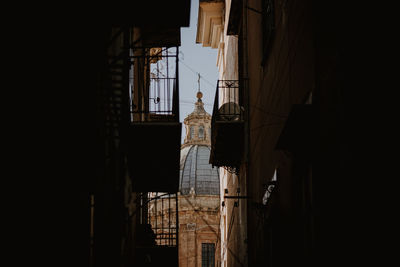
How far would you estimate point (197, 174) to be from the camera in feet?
216

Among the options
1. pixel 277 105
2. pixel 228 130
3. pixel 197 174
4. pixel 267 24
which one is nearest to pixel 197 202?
pixel 197 174

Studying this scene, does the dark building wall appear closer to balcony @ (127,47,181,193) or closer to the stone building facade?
balcony @ (127,47,181,193)

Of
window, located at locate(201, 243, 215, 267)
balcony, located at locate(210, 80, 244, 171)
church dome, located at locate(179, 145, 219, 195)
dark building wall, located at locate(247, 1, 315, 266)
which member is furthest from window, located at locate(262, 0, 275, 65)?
church dome, located at locate(179, 145, 219, 195)

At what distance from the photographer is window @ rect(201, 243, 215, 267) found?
54234 millimetres

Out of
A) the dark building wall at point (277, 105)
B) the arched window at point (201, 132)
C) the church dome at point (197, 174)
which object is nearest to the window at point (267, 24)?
the dark building wall at point (277, 105)

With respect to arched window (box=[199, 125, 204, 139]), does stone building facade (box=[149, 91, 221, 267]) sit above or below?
below

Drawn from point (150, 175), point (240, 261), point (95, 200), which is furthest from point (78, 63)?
point (240, 261)

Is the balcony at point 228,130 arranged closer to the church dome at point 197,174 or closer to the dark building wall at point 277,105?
the dark building wall at point 277,105

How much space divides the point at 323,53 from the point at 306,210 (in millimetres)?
2053

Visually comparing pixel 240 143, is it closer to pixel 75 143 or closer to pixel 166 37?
pixel 166 37

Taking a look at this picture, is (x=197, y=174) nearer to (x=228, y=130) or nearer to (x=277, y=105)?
(x=228, y=130)

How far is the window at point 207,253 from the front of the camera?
2135 inches

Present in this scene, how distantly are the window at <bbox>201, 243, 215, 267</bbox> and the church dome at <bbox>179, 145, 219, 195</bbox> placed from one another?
8423 mm

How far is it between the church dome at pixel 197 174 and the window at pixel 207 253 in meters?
8.42
